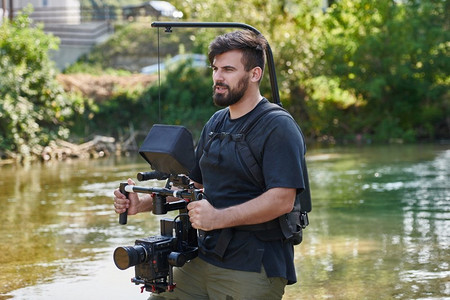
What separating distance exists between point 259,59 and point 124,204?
978mm

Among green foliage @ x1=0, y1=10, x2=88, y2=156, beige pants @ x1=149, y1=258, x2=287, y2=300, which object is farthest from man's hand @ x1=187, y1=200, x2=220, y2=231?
green foliage @ x1=0, y1=10, x2=88, y2=156

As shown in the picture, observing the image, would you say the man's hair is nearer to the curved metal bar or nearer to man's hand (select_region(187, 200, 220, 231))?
the curved metal bar

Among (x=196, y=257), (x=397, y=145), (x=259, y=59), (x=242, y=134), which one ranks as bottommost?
(x=397, y=145)

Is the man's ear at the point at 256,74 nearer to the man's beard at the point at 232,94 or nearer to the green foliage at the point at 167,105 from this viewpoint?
the man's beard at the point at 232,94

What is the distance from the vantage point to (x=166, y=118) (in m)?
29.0

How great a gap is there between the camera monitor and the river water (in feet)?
11.6

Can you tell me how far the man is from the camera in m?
3.47

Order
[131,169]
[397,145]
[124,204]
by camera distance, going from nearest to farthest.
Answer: [124,204], [131,169], [397,145]

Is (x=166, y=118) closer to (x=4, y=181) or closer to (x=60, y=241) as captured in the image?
(x=4, y=181)

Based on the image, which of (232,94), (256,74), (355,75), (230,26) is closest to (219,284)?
(232,94)

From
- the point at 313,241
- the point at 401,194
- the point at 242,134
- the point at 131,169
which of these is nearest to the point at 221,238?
the point at 242,134

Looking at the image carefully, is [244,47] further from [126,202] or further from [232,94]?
[126,202]

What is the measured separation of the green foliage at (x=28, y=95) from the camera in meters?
24.0

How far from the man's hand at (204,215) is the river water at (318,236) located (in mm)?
3537
